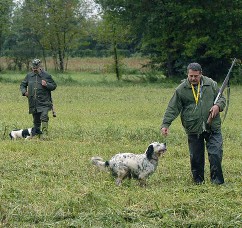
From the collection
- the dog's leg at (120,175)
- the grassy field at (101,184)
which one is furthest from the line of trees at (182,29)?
the dog's leg at (120,175)

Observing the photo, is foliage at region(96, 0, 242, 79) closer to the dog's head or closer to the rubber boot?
the rubber boot

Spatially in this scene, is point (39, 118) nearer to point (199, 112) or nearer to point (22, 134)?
point (22, 134)

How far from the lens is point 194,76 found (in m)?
10.4

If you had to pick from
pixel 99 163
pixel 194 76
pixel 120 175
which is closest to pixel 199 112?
pixel 194 76

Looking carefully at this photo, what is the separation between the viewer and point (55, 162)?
12.2 meters

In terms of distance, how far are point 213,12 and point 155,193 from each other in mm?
34741

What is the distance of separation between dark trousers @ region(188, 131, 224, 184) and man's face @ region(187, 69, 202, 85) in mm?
903

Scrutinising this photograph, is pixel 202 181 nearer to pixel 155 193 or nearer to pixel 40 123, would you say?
pixel 155 193

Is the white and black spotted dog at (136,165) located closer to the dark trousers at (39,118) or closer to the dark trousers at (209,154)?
the dark trousers at (209,154)

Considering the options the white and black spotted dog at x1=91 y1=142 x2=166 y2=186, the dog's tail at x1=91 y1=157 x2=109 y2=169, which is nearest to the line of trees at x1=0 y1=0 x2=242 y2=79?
the dog's tail at x1=91 y1=157 x2=109 y2=169

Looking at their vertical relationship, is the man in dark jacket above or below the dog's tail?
above

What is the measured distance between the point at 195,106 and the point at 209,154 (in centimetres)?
84

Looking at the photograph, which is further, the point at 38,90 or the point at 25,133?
the point at 38,90

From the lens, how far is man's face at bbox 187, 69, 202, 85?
34.1ft
